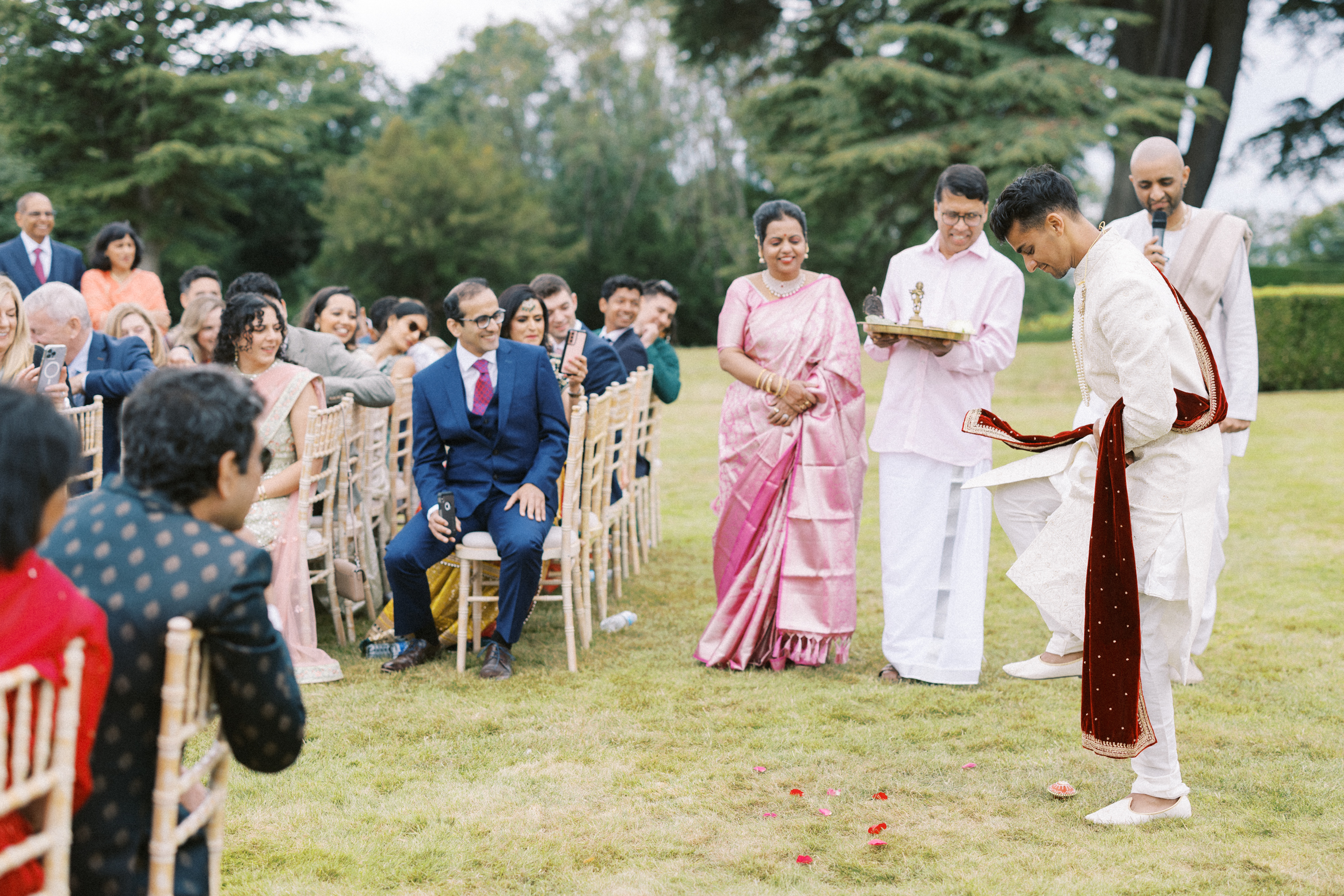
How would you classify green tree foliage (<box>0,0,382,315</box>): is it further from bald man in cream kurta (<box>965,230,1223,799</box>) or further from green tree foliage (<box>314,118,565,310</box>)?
bald man in cream kurta (<box>965,230,1223,799</box>)

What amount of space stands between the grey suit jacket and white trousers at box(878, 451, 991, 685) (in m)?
2.52

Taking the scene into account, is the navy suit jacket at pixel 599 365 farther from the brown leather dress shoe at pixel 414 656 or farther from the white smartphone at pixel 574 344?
the brown leather dress shoe at pixel 414 656

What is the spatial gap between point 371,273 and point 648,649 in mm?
26783

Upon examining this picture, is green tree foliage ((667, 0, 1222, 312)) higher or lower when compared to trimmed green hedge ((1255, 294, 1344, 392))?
higher

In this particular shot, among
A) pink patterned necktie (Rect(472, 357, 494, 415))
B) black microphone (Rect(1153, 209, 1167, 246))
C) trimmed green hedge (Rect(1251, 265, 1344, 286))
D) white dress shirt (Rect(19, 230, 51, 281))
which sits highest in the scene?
trimmed green hedge (Rect(1251, 265, 1344, 286))

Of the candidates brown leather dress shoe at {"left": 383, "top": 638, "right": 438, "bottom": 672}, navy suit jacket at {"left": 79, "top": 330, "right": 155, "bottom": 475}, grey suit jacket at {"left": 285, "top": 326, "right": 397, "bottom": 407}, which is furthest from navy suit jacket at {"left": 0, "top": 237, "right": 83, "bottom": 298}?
brown leather dress shoe at {"left": 383, "top": 638, "right": 438, "bottom": 672}

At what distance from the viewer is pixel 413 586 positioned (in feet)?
16.0

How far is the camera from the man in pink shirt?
4.62 m

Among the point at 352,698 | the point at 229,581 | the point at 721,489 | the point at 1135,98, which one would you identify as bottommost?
the point at 352,698

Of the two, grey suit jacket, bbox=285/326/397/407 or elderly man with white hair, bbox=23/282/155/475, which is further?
grey suit jacket, bbox=285/326/397/407

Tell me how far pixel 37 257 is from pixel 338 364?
3.60 metres

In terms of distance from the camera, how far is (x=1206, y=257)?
4.53 metres

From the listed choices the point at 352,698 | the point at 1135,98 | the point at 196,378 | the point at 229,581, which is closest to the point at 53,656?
the point at 229,581

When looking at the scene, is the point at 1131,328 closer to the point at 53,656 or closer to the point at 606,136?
the point at 53,656
